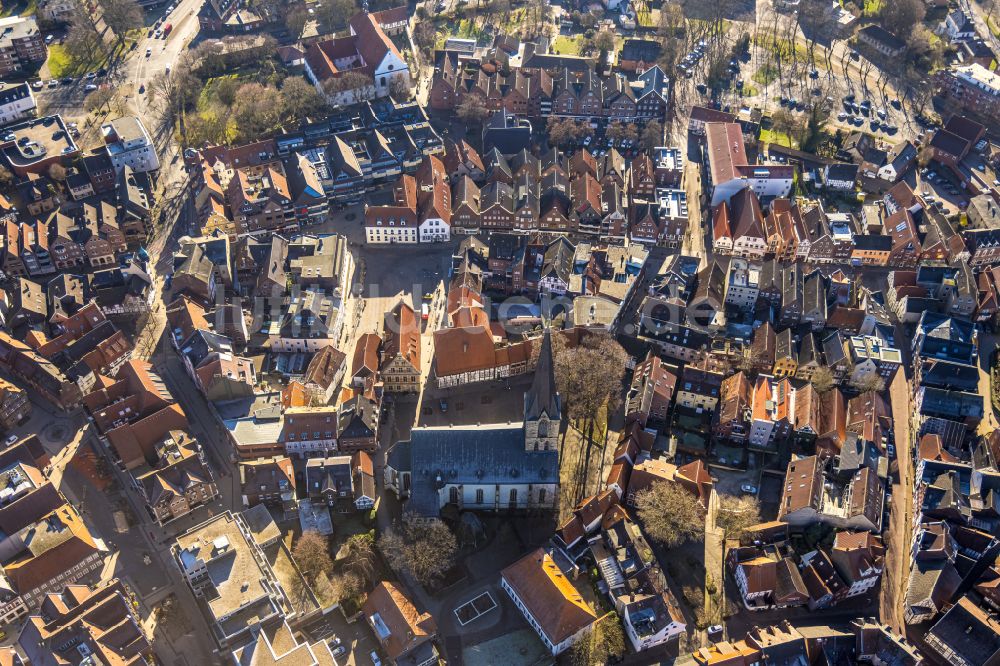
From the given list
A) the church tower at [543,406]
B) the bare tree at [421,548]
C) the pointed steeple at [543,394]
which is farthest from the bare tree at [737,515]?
the bare tree at [421,548]

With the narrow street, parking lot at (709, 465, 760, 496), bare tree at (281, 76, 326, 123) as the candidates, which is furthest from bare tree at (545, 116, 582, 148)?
parking lot at (709, 465, 760, 496)

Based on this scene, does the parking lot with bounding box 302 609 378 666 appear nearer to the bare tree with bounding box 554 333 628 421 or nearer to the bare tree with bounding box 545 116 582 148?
the bare tree with bounding box 554 333 628 421

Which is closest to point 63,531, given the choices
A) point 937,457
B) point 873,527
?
point 873,527

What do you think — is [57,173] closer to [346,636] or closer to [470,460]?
[470,460]

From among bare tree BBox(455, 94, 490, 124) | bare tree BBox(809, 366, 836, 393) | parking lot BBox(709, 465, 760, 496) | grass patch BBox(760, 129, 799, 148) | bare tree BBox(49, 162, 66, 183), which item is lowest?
parking lot BBox(709, 465, 760, 496)

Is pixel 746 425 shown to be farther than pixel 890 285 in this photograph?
No

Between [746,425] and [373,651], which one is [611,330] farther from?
[373,651]
